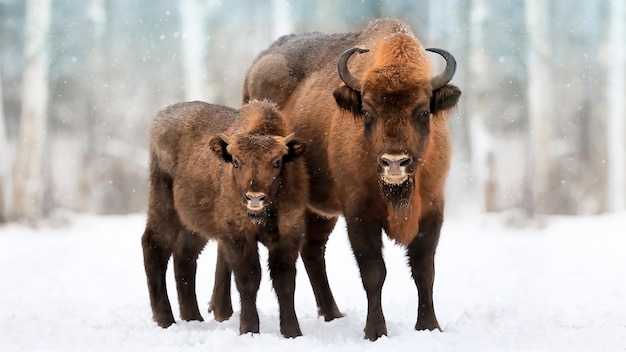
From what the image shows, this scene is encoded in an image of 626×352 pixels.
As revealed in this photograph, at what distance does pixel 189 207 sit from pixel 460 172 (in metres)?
16.3

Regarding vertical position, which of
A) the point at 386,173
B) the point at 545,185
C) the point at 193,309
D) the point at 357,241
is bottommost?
the point at 545,185

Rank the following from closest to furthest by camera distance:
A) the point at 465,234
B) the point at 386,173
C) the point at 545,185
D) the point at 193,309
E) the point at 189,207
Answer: the point at 386,173 → the point at 189,207 → the point at 193,309 → the point at 465,234 → the point at 545,185

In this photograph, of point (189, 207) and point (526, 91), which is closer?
point (189, 207)

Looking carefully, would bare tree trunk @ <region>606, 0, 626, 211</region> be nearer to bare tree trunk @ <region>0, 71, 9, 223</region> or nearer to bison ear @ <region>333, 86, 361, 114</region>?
bare tree trunk @ <region>0, 71, 9, 223</region>

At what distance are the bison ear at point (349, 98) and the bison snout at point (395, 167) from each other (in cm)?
90

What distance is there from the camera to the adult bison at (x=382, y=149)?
8.56 meters

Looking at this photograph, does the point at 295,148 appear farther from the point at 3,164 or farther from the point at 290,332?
the point at 3,164

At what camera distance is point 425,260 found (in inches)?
376

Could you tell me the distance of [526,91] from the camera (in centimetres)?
2652

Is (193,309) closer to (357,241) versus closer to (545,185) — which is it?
(357,241)

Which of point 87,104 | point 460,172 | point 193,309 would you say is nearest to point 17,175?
point 87,104

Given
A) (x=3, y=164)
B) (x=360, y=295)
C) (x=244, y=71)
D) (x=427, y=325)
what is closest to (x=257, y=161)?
(x=427, y=325)

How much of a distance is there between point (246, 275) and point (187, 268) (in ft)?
5.75

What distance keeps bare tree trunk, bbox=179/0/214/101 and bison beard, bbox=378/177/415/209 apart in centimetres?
1669
